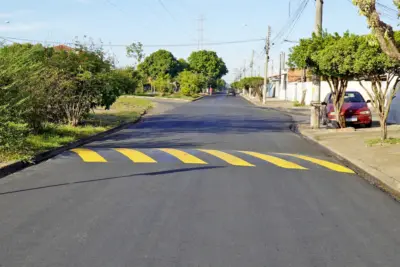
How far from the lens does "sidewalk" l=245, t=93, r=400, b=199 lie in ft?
31.6

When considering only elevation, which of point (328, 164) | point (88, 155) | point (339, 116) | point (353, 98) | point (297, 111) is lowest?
point (297, 111)

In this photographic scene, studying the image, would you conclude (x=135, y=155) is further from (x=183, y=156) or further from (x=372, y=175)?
(x=372, y=175)

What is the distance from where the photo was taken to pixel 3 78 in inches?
445

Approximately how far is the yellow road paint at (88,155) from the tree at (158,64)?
104 metres

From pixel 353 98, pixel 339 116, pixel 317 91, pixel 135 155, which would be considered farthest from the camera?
pixel 353 98

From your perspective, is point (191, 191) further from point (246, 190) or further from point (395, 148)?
point (395, 148)

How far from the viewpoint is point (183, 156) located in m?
12.2

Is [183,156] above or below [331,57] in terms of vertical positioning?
below

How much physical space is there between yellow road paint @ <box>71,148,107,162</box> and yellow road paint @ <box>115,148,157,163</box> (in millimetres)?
659

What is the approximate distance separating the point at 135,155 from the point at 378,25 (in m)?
6.15

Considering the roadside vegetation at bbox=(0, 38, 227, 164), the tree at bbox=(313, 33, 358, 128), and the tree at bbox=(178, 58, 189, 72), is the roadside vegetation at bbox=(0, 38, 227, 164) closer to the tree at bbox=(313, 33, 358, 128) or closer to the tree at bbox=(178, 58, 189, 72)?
the tree at bbox=(313, 33, 358, 128)

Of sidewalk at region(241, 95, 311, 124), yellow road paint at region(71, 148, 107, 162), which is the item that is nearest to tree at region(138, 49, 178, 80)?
sidewalk at region(241, 95, 311, 124)

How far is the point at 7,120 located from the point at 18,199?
4.10 metres

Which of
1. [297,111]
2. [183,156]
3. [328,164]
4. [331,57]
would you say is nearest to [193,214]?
[183,156]
